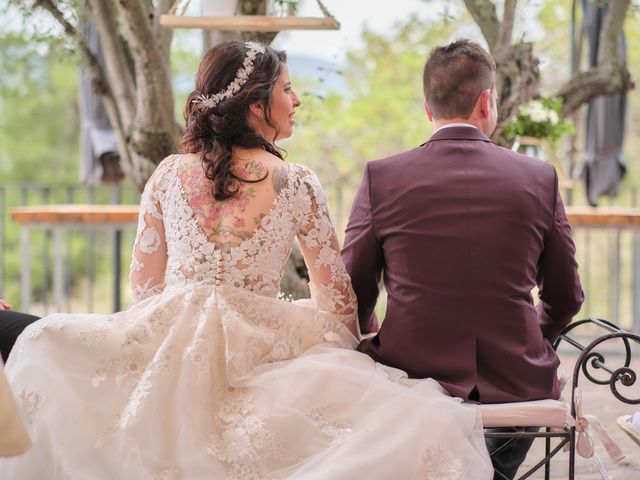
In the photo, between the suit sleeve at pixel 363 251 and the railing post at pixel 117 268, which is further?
the railing post at pixel 117 268

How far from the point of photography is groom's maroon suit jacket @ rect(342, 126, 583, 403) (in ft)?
7.47

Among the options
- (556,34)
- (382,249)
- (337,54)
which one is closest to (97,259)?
(556,34)

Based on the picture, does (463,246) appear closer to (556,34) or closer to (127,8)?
(127,8)

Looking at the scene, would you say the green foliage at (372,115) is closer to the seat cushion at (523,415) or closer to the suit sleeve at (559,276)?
the suit sleeve at (559,276)

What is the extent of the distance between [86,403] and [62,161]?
14661 millimetres

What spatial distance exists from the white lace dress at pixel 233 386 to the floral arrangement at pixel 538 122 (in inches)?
115

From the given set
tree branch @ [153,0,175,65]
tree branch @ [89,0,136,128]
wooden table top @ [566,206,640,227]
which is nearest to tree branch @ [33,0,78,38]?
tree branch @ [89,0,136,128]

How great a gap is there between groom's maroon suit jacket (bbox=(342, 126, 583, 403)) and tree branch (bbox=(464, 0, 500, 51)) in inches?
80.5

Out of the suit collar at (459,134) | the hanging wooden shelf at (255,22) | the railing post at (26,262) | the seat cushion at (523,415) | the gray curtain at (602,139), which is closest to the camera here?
the seat cushion at (523,415)

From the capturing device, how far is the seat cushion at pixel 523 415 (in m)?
2.20

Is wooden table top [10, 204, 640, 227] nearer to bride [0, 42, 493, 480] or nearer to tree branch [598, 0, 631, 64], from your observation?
tree branch [598, 0, 631, 64]

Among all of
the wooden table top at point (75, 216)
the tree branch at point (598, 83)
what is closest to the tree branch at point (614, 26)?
the tree branch at point (598, 83)

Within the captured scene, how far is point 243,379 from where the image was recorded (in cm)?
225

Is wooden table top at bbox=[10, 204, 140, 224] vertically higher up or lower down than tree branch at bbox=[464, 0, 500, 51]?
lower down
